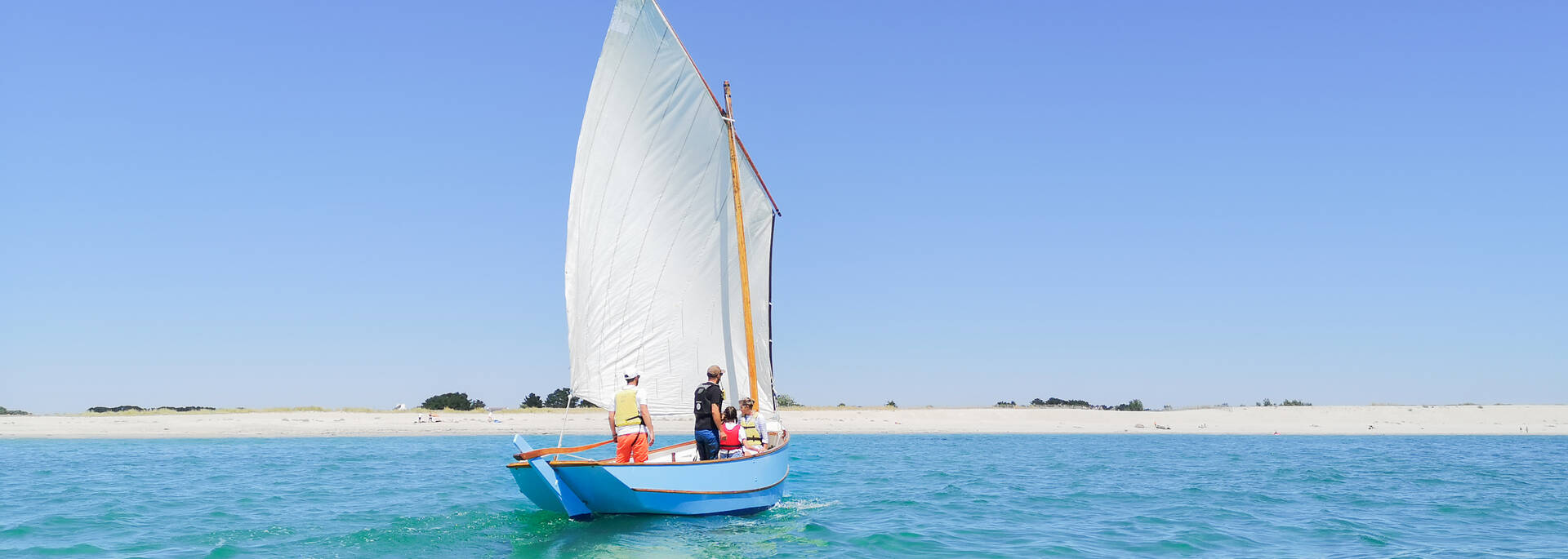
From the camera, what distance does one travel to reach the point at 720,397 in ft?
57.4

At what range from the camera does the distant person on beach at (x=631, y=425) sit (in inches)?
643

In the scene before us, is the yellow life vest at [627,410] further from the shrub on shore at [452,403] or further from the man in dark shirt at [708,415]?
the shrub on shore at [452,403]

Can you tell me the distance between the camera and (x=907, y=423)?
58.8 meters

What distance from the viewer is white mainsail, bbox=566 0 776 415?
18891 millimetres

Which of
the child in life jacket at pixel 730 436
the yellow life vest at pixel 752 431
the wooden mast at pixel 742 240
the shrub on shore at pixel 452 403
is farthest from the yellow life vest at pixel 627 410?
the shrub on shore at pixel 452 403

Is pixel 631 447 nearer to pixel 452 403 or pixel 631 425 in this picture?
pixel 631 425

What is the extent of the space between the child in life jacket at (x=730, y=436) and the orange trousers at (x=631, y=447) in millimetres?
1805

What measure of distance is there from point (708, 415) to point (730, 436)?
2.37ft

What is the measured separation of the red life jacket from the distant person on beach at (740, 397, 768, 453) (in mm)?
1391

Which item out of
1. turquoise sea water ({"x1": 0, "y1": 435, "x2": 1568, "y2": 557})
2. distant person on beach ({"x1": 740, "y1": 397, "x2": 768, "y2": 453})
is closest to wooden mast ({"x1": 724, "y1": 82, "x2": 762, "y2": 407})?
distant person on beach ({"x1": 740, "y1": 397, "x2": 768, "y2": 453})

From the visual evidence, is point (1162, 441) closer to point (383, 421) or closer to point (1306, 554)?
point (1306, 554)

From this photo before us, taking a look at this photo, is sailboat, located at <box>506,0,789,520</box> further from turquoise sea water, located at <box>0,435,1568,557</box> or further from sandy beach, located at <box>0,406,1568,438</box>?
sandy beach, located at <box>0,406,1568,438</box>

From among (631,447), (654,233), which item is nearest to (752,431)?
(631,447)

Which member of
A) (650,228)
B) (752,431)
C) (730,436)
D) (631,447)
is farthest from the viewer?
(752,431)
